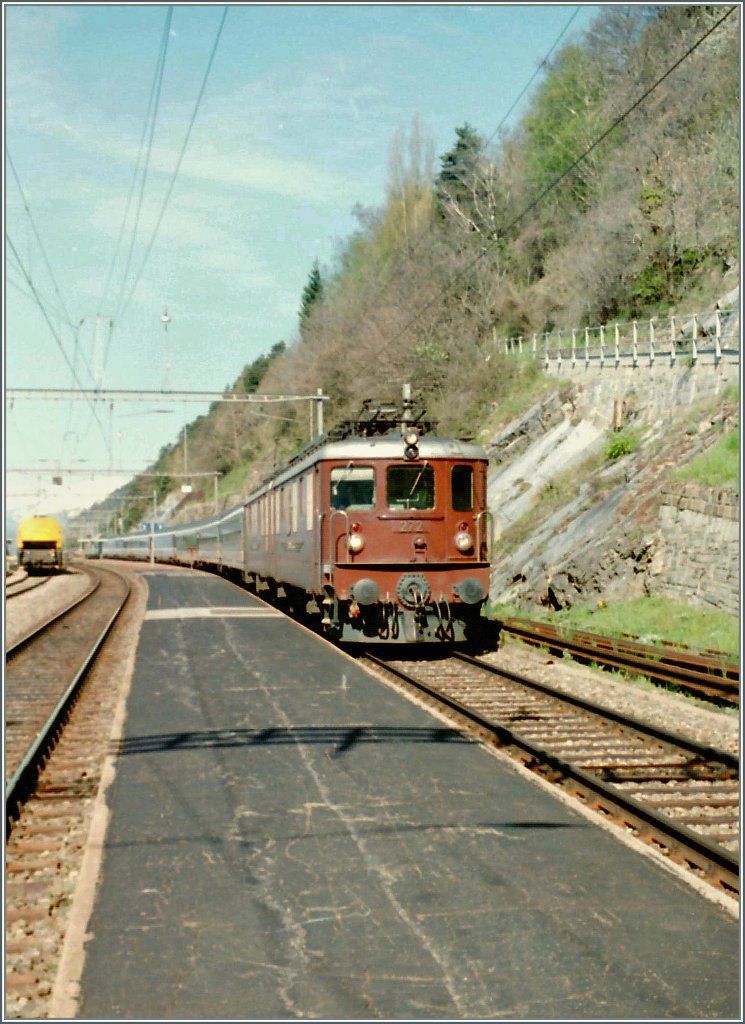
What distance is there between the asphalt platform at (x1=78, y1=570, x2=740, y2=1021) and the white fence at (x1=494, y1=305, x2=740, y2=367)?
18.9 meters

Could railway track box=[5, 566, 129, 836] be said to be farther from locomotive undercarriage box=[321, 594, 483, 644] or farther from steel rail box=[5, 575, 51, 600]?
steel rail box=[5, 575, 51, 600]

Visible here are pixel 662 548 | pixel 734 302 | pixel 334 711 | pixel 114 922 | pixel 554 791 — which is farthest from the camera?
pixel 734 302

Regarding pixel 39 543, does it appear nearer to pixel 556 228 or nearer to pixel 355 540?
pixel 556 228

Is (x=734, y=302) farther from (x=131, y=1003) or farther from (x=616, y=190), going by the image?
(x=131, y=1003)

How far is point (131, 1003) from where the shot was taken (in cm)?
475

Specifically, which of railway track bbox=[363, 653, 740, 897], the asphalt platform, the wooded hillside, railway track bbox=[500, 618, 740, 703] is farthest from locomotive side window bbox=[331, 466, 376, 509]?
the wooded hillside

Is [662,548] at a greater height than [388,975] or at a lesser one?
greater

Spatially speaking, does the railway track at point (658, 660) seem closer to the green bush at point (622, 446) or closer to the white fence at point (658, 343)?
the green bush at point (622, 446)

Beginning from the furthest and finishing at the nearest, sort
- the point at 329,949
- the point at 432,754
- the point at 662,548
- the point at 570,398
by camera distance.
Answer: the point at 570,398
the point at 662,548
the point at 432,754
the point at 329,949

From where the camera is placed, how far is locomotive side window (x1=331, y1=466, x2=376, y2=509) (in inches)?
664

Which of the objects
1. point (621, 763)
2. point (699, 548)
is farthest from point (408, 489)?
point (621, 763)

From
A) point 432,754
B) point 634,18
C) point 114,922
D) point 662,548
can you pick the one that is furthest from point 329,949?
point 634,18

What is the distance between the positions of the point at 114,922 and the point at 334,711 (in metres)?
5.88

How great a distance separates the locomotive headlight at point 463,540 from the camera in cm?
1689
